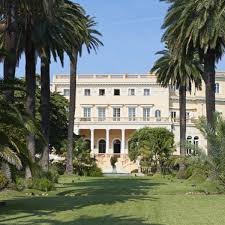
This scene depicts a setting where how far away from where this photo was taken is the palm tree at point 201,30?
31.9 meters

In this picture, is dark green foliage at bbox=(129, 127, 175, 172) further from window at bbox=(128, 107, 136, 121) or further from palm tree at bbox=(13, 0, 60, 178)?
palm tree at bbox=(13, 0, 60, 178)

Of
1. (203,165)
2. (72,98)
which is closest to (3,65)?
(203,165)

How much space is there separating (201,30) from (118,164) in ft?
160

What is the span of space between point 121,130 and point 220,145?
208 feet

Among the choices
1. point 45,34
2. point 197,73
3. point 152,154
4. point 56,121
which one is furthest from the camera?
point 152,154

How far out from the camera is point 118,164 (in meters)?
80.1

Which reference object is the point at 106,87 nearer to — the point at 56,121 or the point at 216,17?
the point at 56,121

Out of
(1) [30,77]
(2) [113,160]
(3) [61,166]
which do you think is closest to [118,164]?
(2) [113,160]

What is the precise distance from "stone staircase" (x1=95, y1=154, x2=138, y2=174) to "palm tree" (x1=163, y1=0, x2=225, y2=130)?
40.5 m

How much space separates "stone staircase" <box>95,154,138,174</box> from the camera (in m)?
76.8

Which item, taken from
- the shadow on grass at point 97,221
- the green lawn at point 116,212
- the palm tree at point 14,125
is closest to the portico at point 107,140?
the green lawn at point 116,212

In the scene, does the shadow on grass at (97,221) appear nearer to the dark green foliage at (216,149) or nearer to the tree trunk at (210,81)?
the dark green foliage at (216,149)

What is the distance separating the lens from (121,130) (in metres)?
90.1

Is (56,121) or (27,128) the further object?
(56,121)
